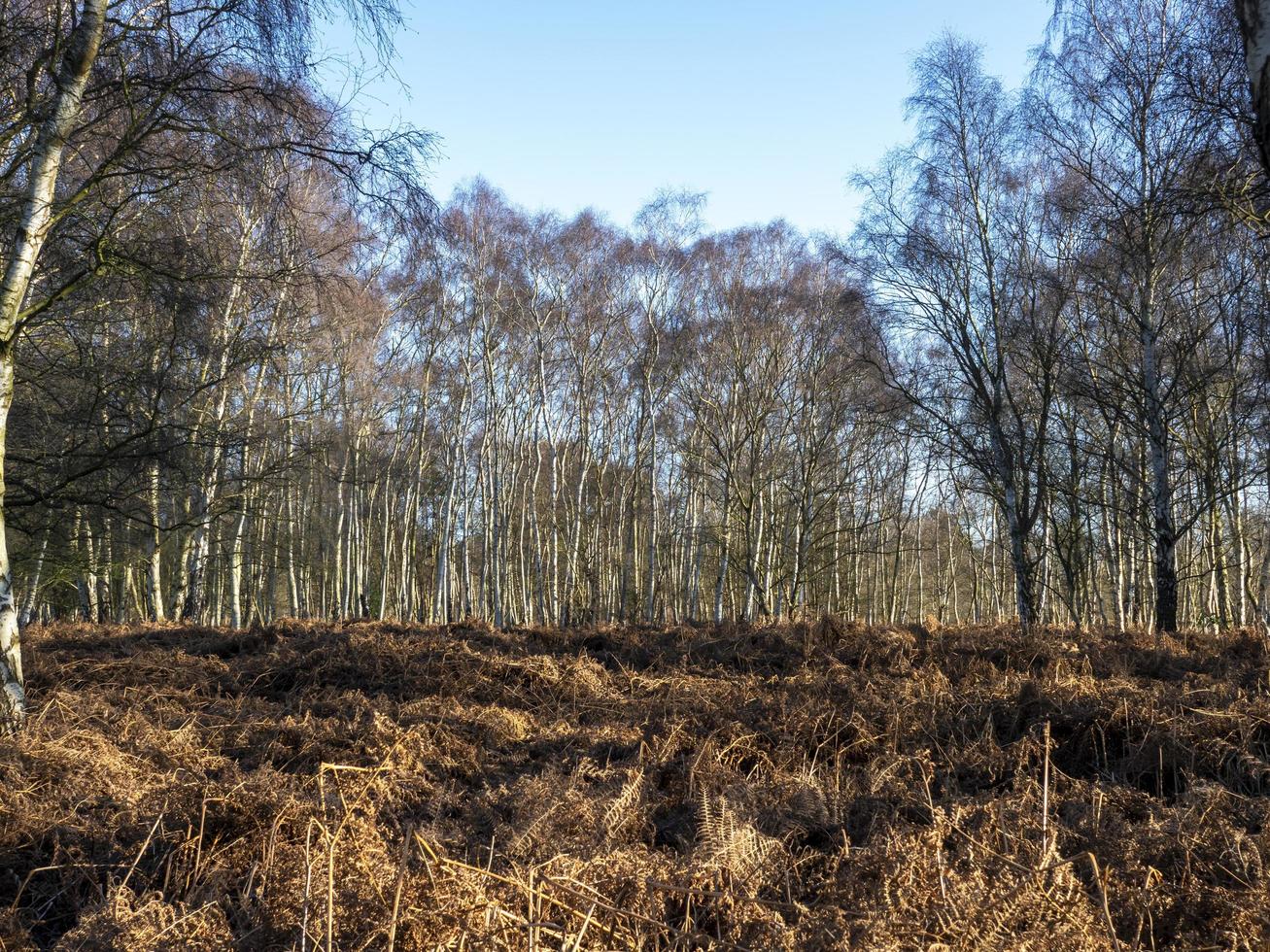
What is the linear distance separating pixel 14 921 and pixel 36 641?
6882mm

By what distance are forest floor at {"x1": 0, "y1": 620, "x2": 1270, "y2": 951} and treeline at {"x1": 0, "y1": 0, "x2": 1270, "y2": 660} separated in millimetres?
2795

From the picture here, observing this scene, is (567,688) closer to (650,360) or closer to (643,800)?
(643,800)

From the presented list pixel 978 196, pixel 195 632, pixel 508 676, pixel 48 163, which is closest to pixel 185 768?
pixel 508 676

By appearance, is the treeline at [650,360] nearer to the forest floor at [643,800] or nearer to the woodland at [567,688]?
the woodland at [567,688]

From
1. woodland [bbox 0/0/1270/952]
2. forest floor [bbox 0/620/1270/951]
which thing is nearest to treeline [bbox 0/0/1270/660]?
woodland [bbox 0/0/1270/952]

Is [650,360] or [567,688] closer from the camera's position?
[567,688]

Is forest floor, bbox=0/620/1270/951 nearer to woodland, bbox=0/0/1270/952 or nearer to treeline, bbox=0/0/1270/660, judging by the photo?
woodland, bbox=0/0/1270/952

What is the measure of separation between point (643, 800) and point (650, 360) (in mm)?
18171

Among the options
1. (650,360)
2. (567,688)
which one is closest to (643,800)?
(567,688)

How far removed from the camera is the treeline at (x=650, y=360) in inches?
267

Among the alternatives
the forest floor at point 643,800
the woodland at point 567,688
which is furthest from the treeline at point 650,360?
the forest floor at point 643,800

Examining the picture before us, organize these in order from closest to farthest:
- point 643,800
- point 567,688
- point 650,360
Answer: point 643,800, point 567,688, point 650,360

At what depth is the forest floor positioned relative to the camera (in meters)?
2.26

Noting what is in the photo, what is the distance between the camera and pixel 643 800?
3.66 metres
